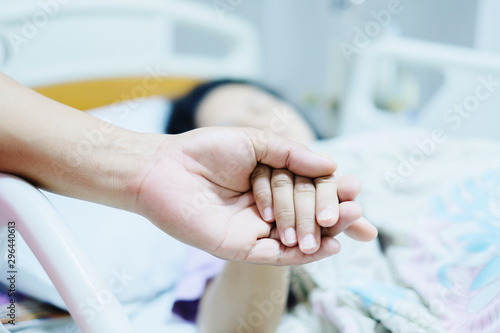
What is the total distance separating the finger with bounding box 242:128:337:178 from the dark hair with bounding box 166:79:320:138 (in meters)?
0.73

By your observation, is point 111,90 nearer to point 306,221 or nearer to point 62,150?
point 62,150

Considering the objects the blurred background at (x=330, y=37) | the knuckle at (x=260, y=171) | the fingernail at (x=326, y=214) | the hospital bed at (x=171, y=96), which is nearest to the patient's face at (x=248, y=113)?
Result: the hospital bed at (x=171, y=96)

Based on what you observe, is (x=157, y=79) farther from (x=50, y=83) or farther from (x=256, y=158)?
(x=256, y=158)

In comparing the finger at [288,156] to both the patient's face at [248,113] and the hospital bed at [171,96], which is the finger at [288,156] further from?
the patient's face at [248,113]

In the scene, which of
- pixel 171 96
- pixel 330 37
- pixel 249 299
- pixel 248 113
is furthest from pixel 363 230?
pixel 330 37

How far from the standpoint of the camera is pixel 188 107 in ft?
4.51

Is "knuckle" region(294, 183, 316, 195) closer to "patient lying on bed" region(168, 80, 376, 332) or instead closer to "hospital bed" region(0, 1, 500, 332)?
"patient lying on bed" region(168, 80, 376, 332)

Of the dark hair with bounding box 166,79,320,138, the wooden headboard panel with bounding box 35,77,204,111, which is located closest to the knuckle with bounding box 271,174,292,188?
the dark hair with bounding box 166,79,320,138

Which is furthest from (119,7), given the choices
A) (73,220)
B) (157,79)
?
(73,220)

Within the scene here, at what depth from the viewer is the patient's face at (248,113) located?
1255 mm

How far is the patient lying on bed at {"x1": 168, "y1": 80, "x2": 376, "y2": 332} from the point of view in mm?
565

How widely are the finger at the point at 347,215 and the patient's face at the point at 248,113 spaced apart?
0.68 m

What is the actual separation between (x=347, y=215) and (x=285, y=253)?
0.10 metres

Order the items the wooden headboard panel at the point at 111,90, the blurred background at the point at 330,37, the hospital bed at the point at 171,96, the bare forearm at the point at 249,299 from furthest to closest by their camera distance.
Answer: the blurred background at the point at 330,37 → the wooden headboard panel at the point at 111,90 → the bare forearm at the point at 249,299 → the hospital bed at the point at 171,96
